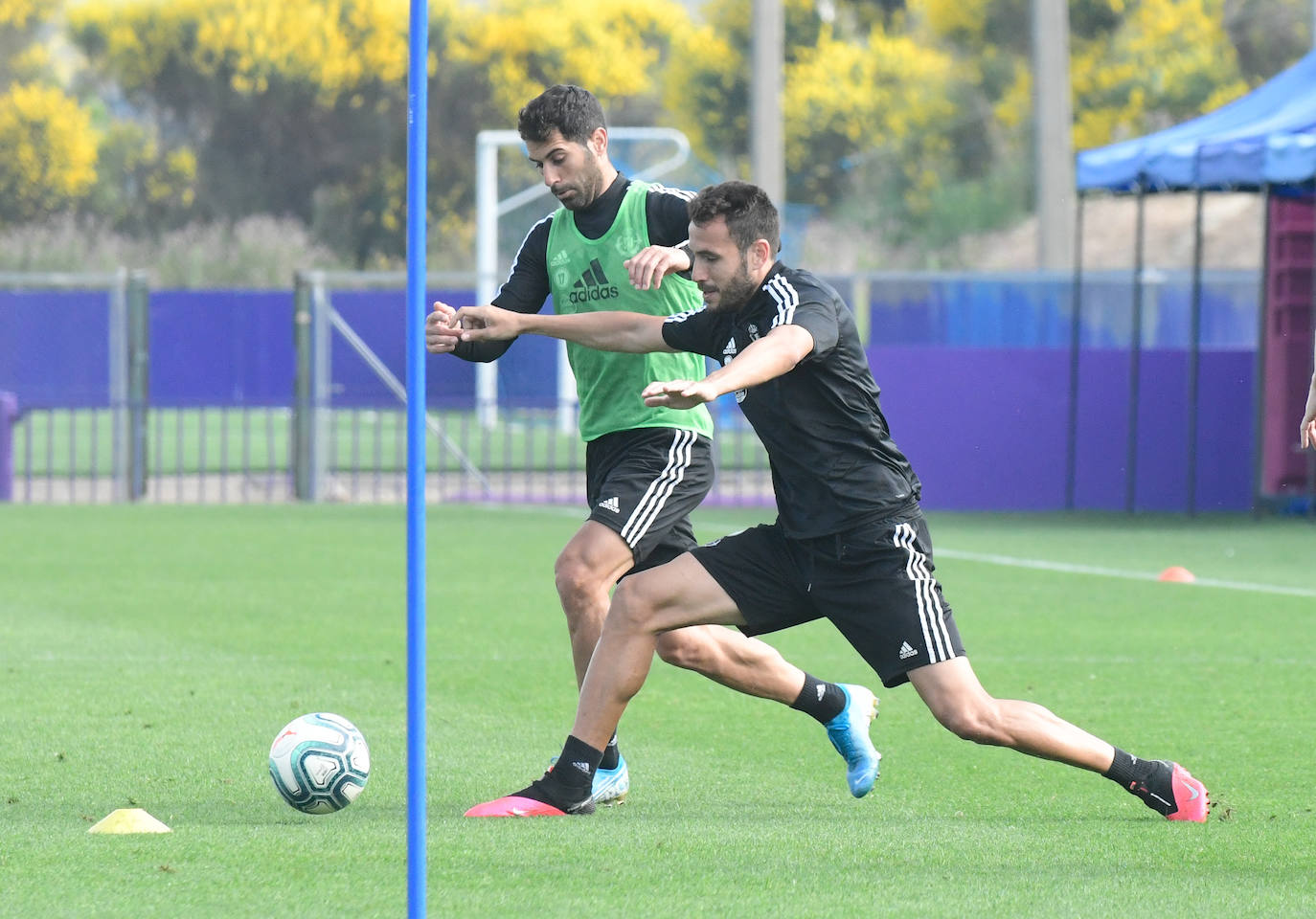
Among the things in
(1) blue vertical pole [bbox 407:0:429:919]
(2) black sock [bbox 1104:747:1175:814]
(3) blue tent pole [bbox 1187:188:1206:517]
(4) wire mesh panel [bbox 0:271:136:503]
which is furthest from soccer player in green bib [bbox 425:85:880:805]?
(4) wire mesh panel [bbox 0:271:136:503]

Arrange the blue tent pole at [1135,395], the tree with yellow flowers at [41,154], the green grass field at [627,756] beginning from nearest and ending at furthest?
the green grass field at [627,756] < the blue tent pole at [1135,395] < the tree with yellow flowers at [41,154]

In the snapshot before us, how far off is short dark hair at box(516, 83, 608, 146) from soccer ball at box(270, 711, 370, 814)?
6.11ft

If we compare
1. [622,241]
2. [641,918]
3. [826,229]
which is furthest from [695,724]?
[826,229]

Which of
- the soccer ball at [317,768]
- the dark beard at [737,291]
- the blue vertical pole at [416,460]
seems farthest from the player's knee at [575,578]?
the blue vertical pole at [416,460]

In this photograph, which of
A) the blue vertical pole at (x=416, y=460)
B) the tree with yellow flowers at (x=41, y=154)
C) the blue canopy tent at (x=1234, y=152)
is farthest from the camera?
the tree with yellow flowers at (x=41, y=154)

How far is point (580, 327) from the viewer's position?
6242 millimetres

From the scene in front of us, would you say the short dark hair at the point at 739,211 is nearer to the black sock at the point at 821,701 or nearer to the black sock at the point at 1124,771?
the black sock at the point at 821,701

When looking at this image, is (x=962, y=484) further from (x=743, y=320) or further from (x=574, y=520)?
(x=743, y=320)

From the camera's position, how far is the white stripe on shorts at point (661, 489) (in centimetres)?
653

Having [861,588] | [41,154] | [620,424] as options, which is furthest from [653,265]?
[41,154]

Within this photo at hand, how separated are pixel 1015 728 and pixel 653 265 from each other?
162cm

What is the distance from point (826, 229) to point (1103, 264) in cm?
862

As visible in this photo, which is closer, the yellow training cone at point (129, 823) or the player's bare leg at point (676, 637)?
the yellow training cone at point (129, 823)

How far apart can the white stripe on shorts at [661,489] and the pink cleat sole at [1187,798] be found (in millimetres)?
1691
